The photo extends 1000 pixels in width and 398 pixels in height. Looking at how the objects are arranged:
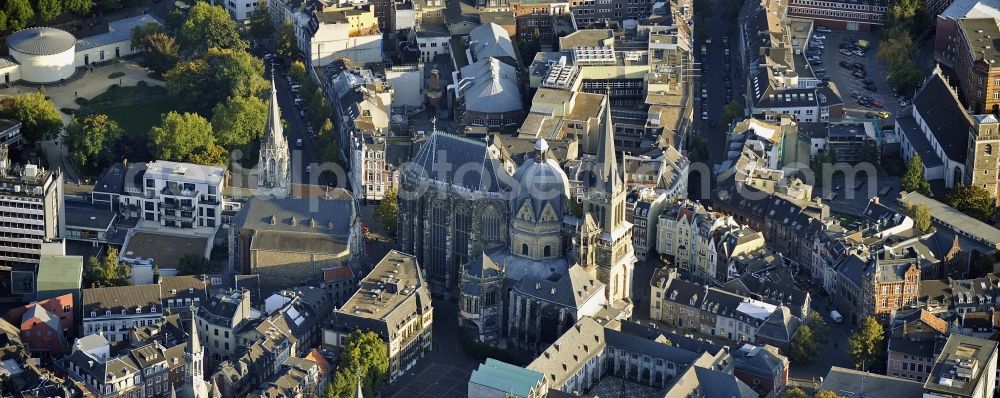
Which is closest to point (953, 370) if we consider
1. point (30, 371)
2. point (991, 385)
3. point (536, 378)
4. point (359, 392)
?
point (991, 385)

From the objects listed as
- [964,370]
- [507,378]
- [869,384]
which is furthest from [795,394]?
[507,378]

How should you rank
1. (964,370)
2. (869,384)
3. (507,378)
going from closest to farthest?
(507,378), (964,370), (869,384)

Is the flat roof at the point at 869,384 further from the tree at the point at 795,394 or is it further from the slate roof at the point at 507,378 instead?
the slate roof at the point at 507,378

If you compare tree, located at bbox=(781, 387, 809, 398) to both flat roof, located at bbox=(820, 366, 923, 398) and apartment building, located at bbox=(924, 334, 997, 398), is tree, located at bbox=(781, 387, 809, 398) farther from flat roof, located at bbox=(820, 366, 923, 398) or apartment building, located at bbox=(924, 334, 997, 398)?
apartment building, located at bbox=(924, 334, 997, 398)

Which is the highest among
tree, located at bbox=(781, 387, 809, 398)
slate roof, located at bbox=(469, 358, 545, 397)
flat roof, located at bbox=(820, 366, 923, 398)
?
slate roof, located at bbox=(469, 358, 545, 397)

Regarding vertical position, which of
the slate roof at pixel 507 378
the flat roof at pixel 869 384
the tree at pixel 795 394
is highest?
the slate roof at pixel 507 378

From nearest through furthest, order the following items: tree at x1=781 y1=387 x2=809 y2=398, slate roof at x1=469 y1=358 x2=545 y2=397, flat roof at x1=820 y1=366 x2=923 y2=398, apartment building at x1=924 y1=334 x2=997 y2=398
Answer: apartment building at x1=924 y1=334 x2=997 y2=398 → slate roof at x1=469 y1=358 x2=545 y2=397 → flat roof at x1=820 y1=366 x2=923 y2=398 → tree at x1=781 y1=387 x2=809 y2=398

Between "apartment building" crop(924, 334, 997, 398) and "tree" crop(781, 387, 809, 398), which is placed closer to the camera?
"apartment building" crop(924, 334, 997, 398)

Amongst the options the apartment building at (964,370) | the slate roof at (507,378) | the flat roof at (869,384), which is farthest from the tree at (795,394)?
the slate roof at (507,378)

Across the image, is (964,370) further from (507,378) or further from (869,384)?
(507,378)

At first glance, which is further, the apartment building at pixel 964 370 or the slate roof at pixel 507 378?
the slate roof at pixel 507 378

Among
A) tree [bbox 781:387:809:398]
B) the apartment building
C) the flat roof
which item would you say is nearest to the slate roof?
tree [bbox 781:387:809:398]
